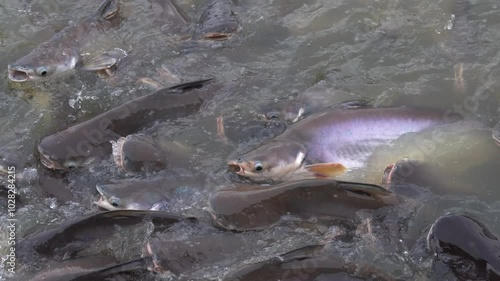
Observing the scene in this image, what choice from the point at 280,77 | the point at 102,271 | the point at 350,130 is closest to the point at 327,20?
the point at 280,77

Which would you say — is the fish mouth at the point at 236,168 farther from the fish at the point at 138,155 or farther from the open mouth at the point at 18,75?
the open mouth at the point at 18,75

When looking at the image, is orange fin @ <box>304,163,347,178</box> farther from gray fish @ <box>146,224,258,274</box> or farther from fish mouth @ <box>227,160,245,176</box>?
gray fish @ <box>146,224,258,274</box>

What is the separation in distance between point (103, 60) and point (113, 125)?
1.04 meters

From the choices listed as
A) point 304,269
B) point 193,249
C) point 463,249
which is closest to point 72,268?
point 193,249

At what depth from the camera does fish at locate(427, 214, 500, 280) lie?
285 centimetres

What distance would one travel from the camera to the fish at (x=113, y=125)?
4074mm

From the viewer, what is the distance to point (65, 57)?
5.03 metres

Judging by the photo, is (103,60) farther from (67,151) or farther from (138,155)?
(138,155)

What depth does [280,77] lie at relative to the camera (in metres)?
4.74

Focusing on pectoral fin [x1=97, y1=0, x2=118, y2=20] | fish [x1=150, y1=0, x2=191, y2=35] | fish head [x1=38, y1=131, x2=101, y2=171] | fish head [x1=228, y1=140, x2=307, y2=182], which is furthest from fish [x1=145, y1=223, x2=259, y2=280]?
pectoral fin [x1=97, y1=0, x2=118, y2=20]

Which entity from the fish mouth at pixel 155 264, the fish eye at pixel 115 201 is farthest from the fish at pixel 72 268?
the fish eye at pixel 115 201

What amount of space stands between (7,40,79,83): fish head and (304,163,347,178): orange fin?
2619 mm

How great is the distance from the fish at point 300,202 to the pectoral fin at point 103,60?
218 centimetres

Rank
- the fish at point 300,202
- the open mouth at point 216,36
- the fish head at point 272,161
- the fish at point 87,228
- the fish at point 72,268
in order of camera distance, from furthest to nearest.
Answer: the open mouth at point 216,36 < the fish head at point 272,161 < the fish at point 87,228 < the fish at point 300,202 < the fish at point 72,268
